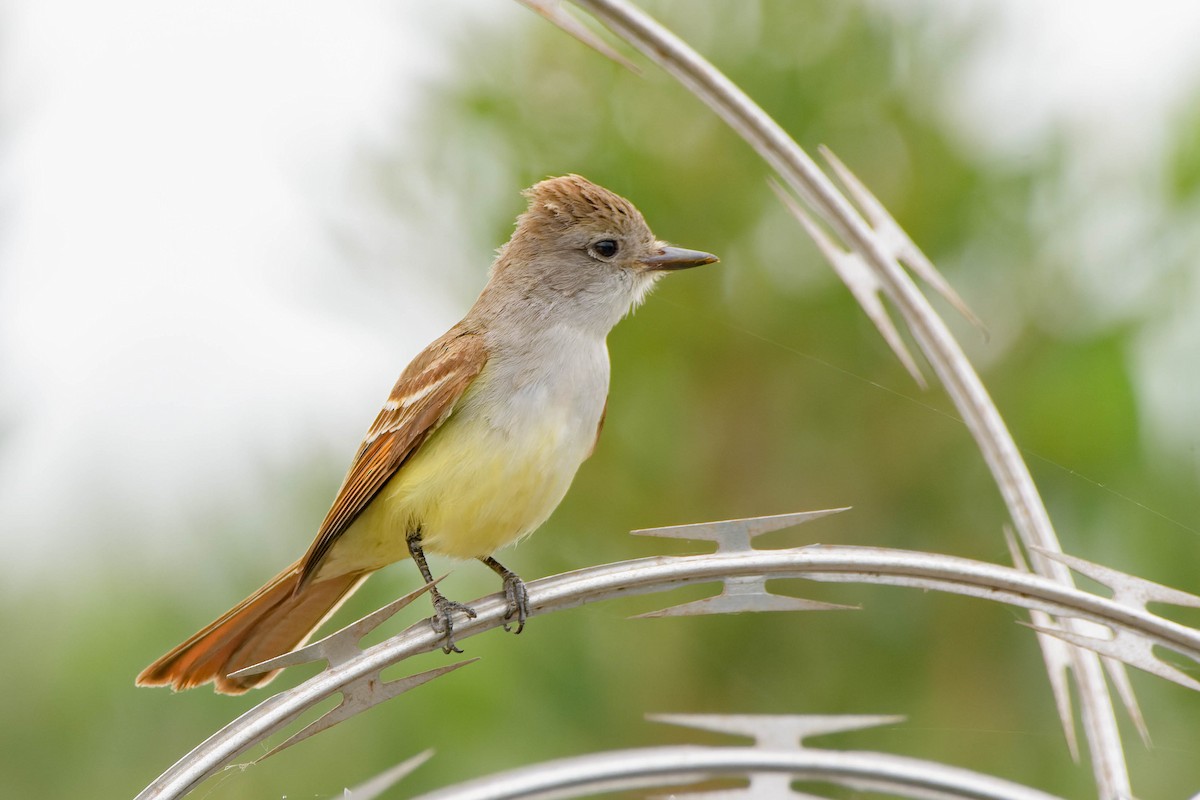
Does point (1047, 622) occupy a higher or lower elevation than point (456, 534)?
higher

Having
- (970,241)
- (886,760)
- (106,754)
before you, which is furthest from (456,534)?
(970,241)

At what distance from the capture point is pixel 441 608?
4.92 ft

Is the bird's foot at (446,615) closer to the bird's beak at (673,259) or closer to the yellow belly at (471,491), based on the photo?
the yellow belly at (471,491)

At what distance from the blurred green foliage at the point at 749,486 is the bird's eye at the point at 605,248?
0.26 metres

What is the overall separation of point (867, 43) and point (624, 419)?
0.80 meters

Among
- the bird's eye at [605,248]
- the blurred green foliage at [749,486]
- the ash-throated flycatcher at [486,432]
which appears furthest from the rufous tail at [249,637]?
the bird's eye at [605,248]

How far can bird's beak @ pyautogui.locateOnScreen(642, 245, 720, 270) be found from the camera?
1.67 metres

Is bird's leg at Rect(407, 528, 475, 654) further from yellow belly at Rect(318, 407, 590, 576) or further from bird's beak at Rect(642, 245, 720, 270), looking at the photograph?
bird's beak at Rect(642, 245, 720, 270)

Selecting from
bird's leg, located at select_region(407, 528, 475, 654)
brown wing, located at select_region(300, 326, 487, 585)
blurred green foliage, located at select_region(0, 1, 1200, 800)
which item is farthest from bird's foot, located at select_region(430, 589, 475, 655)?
blurred green foliage, located at select_region(0, 1, 1200, 800)

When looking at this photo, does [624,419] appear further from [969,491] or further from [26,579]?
[26,579]

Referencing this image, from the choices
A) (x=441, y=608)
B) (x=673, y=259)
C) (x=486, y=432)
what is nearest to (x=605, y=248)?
(x=673, y=259)

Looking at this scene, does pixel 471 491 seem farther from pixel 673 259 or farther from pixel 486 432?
pixel 673 259

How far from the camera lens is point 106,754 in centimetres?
205

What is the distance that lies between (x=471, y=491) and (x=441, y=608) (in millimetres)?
162
